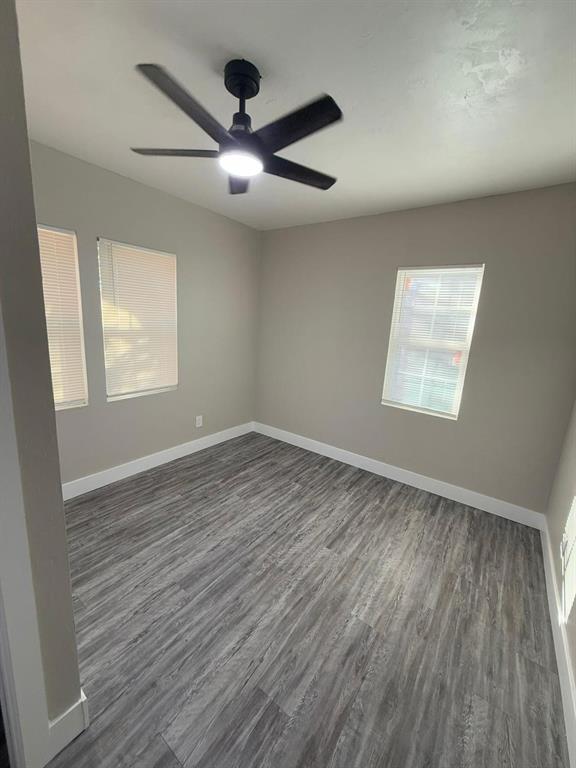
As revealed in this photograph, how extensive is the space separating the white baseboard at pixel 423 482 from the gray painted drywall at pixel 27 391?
286 centimetres

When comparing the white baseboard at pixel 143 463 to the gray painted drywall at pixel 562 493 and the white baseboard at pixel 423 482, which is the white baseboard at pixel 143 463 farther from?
the gray painted drywall at pixel 562 493

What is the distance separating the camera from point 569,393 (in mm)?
2359

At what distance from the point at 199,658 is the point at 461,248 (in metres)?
3.34

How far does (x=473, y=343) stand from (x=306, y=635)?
2487 millimetres

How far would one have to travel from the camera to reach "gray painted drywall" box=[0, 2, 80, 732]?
2.49 ft

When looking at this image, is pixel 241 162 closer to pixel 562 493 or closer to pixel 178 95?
pixel 178 95

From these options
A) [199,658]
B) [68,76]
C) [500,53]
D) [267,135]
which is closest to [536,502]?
[199,658]

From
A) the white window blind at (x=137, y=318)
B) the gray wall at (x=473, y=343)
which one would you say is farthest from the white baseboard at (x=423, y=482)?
the white window blind at (x=137, y=318)

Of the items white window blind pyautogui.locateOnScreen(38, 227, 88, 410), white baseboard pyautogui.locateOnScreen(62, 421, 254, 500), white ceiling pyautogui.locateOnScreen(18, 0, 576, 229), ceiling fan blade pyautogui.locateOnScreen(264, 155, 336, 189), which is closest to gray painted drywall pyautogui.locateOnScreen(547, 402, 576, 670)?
white ceiling pyautogui.locateOnScreen(18, 0, 576, 229)

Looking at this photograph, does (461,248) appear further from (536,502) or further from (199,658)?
(199,658)

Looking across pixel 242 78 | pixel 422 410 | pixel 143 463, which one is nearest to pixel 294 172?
pixel 242 78

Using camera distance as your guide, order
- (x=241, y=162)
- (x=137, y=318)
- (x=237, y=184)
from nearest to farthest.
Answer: (x=241, y=162) < (x=237, y=184) < (x=137, y=318)

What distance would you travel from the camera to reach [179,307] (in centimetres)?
316

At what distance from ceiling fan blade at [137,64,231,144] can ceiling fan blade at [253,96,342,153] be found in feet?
0.62
